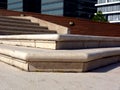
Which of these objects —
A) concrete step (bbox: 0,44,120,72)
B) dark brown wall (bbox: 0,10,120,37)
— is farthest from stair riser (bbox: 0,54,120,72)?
dark brown wall (bbox: 0,10,120,37)

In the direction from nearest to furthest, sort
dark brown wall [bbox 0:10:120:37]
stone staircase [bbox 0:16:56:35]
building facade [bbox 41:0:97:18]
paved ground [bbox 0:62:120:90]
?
paved ground [bbox 0:62:120:90] → stone staircase [bbox 0:16:56:35] → dark brown wall [bbox 0:10:120:37] → building facade [bbox 41:0:97:18]

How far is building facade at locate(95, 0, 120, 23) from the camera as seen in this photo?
7612 centimetres

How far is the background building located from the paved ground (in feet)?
236

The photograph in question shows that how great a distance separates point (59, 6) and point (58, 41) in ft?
241

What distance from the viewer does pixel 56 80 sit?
4.75 meters

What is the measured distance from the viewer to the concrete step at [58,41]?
621cm

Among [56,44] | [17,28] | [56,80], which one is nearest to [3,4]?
[17,28]

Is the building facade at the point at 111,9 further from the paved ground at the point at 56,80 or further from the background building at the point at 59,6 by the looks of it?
the paved ground at the point at 56,80

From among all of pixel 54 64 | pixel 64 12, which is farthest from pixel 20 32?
pixel 64 12

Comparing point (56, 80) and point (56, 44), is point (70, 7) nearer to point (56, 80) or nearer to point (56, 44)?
point (56, 44)

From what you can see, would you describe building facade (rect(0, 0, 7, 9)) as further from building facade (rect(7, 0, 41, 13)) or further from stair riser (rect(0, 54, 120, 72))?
stair riser (rect(0, 54, 120, 72))

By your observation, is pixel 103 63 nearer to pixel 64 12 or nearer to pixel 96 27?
pixel 96 27

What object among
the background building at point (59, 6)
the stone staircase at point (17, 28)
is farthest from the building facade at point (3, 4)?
the stone staircase at point (17, 28)

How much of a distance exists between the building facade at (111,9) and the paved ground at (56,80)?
7222 cm
